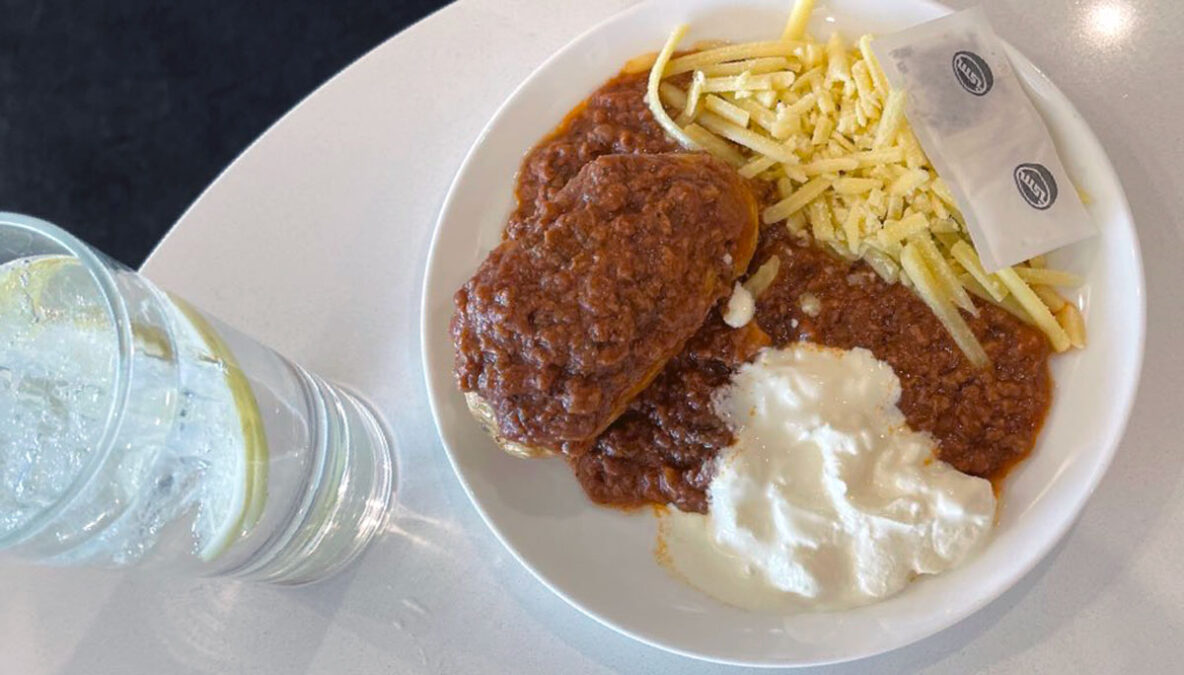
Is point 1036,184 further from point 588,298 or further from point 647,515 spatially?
point 647,515

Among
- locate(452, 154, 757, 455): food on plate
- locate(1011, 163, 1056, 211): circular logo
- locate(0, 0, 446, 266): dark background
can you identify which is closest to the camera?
locate(452, 154, 757, 455): food on plate

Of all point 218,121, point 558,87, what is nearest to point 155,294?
point 558,87

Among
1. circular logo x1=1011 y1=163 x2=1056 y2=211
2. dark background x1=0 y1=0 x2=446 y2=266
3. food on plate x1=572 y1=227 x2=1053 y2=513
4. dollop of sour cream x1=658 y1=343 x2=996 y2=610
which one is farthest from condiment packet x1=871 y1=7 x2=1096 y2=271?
dark background x1=0 y1=0 x2=446 y2=266

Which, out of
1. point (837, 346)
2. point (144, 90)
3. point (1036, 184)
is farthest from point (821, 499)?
point (144, 90)

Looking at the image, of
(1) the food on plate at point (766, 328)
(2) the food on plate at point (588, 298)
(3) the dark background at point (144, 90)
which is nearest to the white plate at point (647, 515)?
(1) the food on plate at point (766, 328)

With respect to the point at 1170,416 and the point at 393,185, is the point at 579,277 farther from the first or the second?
the point at 1170,416

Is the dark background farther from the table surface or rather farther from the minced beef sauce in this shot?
the minced beef sauce
